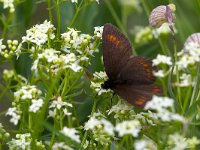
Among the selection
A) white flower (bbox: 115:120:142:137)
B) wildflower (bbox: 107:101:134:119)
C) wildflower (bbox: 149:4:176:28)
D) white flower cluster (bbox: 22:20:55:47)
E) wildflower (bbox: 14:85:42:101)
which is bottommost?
white flower (bbox: 115:120:142:137)

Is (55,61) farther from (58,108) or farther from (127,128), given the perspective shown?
(127,128)

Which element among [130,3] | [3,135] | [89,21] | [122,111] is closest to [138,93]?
[122,111]

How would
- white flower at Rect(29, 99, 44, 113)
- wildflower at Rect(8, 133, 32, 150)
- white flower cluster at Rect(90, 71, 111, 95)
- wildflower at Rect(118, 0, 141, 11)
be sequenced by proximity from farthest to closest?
wildflower at Rect(118, 0, 141, 11), white flower cluster at Rect(90, 71, 111, 95), wildflower at Rect(8, 133, 32, 150), white flower at Rect(29, 99, 44, 113)

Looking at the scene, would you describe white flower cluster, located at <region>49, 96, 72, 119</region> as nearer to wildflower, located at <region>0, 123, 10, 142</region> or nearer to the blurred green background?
wildflower, located at <region>0, 123, 10, 142</region>

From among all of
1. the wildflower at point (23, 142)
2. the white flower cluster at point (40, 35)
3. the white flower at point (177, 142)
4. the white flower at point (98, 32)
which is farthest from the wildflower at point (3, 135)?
the white flower at point (177, 142)

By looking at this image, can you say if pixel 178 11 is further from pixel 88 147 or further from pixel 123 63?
pixel 88 147

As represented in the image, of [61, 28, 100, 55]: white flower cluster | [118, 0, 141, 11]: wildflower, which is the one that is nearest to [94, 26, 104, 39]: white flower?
[61, 28, 100, 55]: white flower cluster
